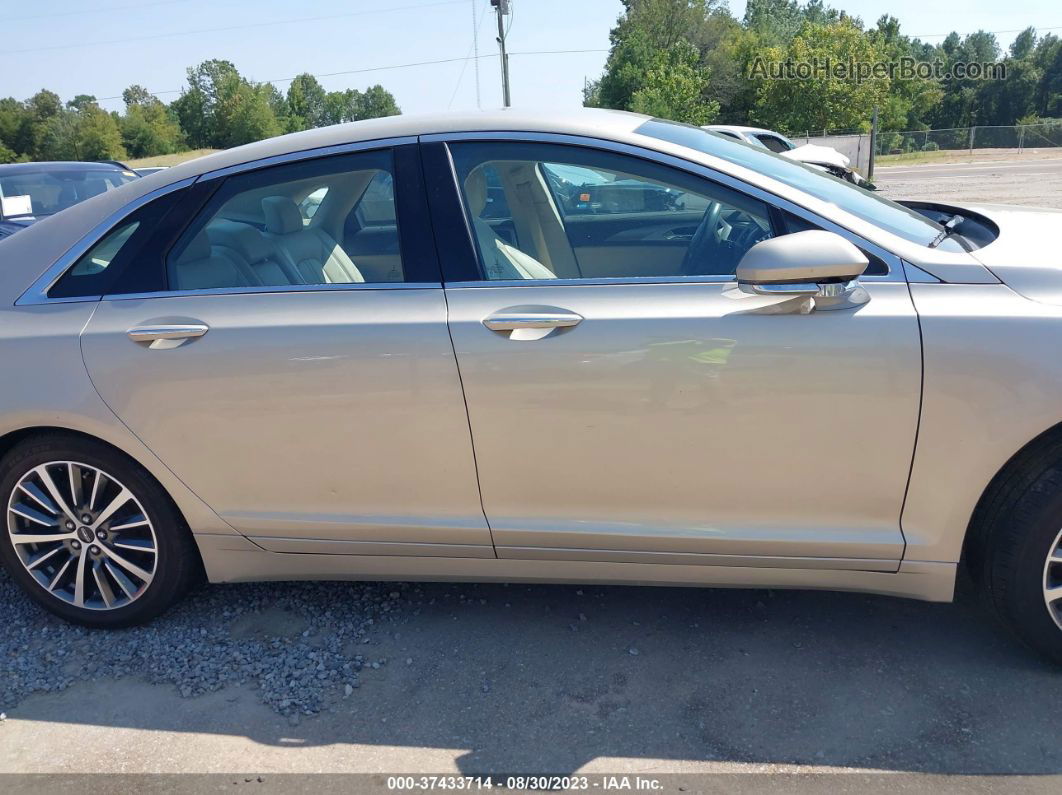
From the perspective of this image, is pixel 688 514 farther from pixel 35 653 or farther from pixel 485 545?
pixel 35 653

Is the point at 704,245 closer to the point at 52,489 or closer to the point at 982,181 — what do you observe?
the point at 52,489

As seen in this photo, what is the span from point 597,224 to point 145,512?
1972 mm

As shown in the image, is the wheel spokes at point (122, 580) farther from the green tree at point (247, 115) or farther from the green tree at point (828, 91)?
the green tree at point (247, 115)

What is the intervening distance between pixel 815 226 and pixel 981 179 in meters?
26.6

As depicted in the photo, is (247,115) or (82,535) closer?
(82,535)

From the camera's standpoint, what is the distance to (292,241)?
3031 mm

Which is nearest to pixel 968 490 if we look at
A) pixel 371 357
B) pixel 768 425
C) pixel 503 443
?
pixel 768 425

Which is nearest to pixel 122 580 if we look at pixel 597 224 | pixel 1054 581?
pixel 597 224

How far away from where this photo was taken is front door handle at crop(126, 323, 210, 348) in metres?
2.74

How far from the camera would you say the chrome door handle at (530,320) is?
250 centimetres

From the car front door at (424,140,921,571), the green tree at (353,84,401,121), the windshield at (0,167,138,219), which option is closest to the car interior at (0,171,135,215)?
the windshield at (0,167,138,219)

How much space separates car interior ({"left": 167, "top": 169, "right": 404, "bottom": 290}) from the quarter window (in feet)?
1.02

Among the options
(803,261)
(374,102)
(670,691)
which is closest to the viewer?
(803,261)

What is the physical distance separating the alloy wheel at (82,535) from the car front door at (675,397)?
1330mm
